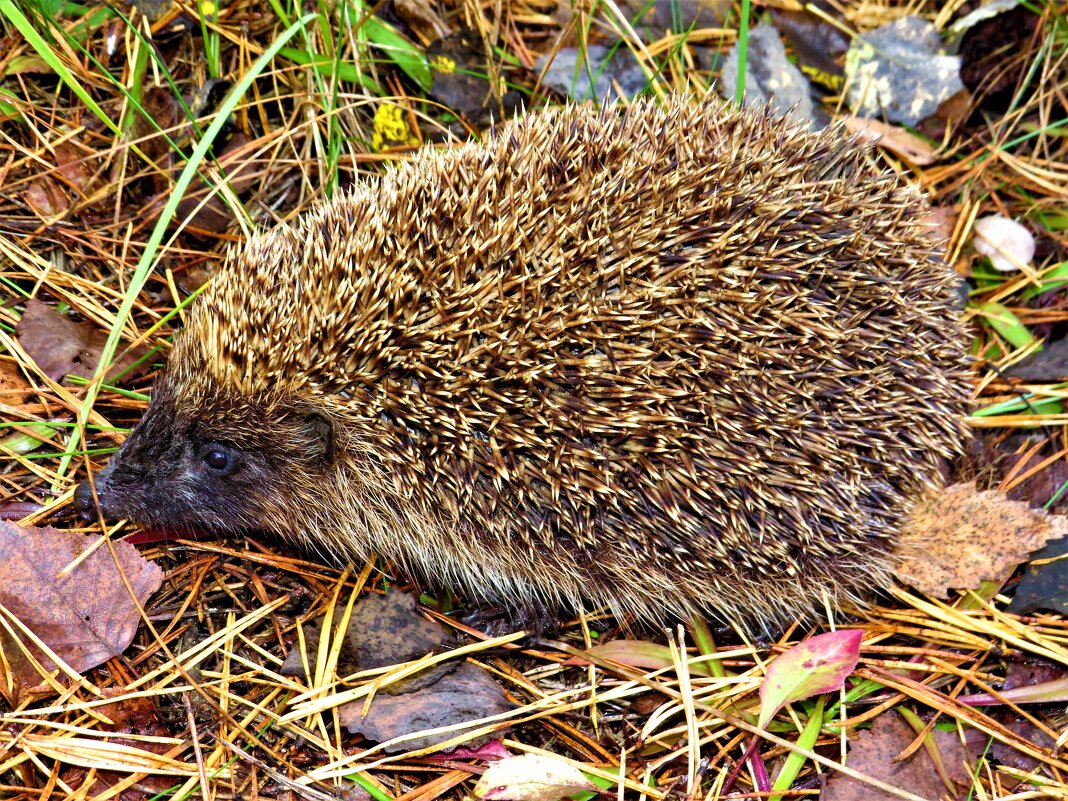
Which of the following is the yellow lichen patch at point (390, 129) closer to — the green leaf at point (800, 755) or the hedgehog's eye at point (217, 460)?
the hedgehog's eye at point (217, 460)

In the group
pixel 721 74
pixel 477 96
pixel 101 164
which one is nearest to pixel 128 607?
pixel 101 164

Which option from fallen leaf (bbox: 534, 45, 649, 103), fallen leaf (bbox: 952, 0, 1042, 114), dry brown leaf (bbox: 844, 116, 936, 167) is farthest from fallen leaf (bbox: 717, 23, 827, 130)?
fallen leaf (bbox: 952, 0, 1042, 114)

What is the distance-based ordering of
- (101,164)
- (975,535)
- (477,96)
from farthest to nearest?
(477,96), (101,164), (975,535)

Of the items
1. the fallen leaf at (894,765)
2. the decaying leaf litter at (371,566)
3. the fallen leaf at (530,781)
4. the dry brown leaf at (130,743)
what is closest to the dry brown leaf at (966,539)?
the decaying leaf litter at (371,566)

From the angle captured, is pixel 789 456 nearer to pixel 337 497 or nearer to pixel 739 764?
pixel 739 764

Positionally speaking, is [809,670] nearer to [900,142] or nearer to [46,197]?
[900,142]

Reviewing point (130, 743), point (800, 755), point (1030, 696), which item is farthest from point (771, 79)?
point (130, 743)

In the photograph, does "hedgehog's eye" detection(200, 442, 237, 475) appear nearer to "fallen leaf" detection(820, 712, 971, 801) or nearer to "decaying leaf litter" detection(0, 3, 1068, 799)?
"decaying leaf litter" detection(0, 3, 1068, 799)
